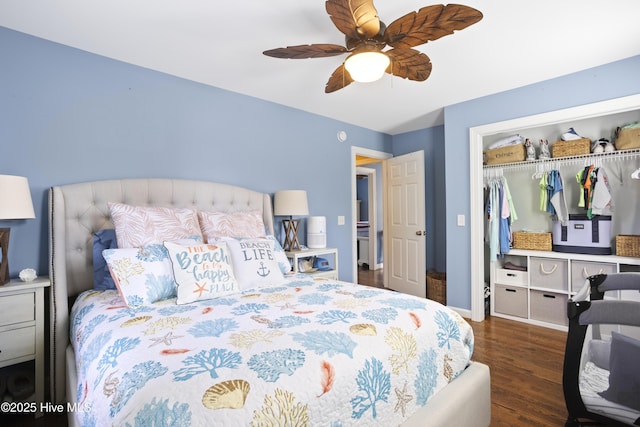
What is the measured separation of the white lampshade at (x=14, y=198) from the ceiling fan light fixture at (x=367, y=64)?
202cm

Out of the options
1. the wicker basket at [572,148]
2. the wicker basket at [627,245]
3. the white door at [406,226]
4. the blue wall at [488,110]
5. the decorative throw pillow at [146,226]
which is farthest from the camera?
the white door at [406,226]

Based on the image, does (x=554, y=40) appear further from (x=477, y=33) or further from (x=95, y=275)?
(x=95, y=275)

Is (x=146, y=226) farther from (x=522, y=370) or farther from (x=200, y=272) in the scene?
(x=522, y=370)

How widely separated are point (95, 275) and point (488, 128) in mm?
3622

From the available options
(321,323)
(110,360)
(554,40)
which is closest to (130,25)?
(110,360)

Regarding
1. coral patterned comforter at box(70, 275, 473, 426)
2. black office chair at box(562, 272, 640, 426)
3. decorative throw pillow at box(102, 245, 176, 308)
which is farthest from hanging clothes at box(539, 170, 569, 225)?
decorative throw pillow at box(102, 245, 176, 308)

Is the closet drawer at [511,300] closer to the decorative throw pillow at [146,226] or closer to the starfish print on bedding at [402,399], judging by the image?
the starfish print on bedding at [402,399]

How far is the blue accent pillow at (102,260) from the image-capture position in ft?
6.40

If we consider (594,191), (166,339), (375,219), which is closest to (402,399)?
(166,339)

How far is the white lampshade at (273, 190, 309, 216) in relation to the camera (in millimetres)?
3154

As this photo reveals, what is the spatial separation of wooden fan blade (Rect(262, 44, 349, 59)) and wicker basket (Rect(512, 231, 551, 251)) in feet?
9.72

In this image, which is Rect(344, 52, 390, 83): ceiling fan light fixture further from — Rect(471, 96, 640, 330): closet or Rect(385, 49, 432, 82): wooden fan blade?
Rect(471, 96, 640, 330): closet

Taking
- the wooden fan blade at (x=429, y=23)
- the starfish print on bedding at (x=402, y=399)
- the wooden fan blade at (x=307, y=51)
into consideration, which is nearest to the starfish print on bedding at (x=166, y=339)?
the starfish print on bedding at (x=402, y=399)

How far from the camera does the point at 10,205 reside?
1.76 m
